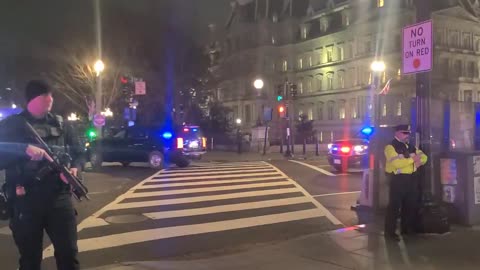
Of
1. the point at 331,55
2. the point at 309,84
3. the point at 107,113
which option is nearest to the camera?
the point at 107,113

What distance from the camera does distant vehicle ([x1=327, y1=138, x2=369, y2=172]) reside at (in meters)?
20.8

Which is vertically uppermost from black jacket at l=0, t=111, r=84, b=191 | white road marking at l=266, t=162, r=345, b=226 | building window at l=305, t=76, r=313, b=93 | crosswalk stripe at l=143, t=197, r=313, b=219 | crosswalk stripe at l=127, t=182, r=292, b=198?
building window at l=305, t=76, r=313, b=93

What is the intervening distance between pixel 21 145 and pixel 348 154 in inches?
712

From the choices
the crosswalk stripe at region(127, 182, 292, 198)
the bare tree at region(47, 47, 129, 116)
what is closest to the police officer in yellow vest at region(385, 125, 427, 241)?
the crosswalk stripe at region(127, 182, 292, 198)

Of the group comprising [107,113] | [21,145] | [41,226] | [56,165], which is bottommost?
[41,226]

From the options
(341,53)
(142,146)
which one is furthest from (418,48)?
(341,53)

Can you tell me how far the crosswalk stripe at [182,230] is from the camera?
7637 mm

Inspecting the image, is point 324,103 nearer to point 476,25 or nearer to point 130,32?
point 476,25

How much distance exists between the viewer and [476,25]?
6506cm

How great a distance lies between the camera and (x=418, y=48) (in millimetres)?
7938

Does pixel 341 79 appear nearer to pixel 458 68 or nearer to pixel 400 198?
pixel 458 68

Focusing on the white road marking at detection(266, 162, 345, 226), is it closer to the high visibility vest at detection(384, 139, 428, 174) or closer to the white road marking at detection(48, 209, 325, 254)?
the white road marking at detection(48, 209, 325, 254)

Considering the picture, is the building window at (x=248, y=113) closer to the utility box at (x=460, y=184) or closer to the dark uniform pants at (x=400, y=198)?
the utility box at (x=460, y=184)

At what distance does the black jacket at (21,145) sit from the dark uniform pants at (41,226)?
0.54 ft
